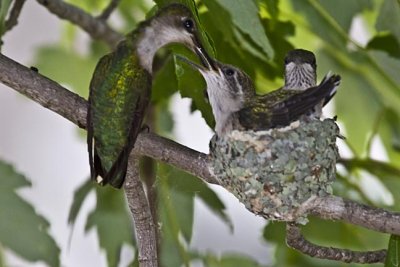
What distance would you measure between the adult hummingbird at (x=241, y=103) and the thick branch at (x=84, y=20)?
1.74 ft

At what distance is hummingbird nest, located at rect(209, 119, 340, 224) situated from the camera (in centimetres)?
115

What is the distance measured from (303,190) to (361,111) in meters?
0.87

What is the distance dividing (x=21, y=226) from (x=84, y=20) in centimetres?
43

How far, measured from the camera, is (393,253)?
1.16 metres

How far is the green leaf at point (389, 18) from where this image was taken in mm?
1353

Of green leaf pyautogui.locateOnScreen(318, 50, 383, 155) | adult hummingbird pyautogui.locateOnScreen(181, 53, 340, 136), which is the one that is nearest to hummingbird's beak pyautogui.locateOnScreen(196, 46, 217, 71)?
adult hummingbird pyautogui.locateOnScreen(181, 53, 340, 136)

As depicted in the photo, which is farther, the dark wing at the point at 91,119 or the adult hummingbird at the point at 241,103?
the adult hummingbird at the point at 241,103

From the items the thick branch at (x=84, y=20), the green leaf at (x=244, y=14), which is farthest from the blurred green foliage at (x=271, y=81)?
the thick branch at (x=84, y=20)

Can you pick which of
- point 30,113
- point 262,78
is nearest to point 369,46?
point 262,78

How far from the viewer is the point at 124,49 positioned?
92 cm

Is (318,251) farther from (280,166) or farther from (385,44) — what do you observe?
(385,44)

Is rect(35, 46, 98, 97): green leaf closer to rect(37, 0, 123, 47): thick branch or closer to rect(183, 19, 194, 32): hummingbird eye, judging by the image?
rect(37, 0, 123, 47): thick branch

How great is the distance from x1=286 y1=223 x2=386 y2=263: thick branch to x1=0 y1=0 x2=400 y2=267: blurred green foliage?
5cm

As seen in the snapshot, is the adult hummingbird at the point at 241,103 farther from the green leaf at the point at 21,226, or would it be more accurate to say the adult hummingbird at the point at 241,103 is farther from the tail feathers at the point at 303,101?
the green leaf at the point at 21,226
